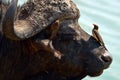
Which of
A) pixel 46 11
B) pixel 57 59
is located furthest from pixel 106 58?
pixel 46 11

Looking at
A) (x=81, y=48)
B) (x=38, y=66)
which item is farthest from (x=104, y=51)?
(x=38, y=66)

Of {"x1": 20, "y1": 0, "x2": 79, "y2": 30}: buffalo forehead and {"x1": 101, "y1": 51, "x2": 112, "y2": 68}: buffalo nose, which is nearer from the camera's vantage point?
{"x1": 20, "y1": 0, "x2": 79, "y2": 30}: buffalo forehead

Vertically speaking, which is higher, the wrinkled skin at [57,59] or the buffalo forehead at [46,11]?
the buffalo forehead at [46,11]

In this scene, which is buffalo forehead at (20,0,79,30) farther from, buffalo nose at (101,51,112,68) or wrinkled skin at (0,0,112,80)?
buffalo nose at (101,51,112,68)

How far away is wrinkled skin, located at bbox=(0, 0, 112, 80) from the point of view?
6914 mm

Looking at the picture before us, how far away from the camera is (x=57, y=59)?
7.00 metres

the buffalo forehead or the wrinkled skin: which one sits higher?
the buffalo forehead

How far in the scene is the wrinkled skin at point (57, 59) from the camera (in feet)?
22.7

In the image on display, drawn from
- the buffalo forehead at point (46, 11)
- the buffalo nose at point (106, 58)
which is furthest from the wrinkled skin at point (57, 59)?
the buffalo forehead at point (46, 11)

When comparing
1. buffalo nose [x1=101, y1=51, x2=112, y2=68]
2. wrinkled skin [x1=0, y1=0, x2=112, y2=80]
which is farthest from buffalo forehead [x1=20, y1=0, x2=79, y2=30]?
buffalo nose [x1=101, y1=51, x2=112, y2=68]

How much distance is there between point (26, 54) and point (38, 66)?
0.74 feet

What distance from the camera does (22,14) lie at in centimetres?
709

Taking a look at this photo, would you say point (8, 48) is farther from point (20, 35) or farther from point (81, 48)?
point (81, 48)

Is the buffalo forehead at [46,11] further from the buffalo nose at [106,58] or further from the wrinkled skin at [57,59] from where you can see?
the buffalo nose at [106,58]
